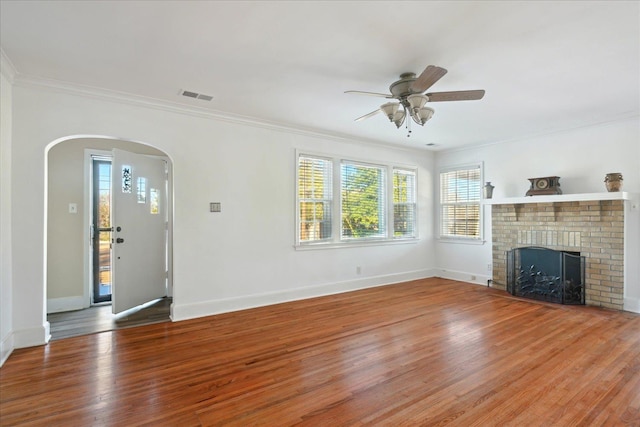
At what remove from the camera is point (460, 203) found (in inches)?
248

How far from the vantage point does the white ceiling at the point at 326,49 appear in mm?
2072

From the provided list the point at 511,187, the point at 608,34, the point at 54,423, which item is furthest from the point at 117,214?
the point at 511,187

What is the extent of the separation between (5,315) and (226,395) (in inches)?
88.5

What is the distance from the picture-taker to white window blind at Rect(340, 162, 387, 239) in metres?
5.50

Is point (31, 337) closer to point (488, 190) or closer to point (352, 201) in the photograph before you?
point (352, 201)

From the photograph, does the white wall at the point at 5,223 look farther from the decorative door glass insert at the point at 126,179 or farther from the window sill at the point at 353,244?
the window sill at the point at 353,244

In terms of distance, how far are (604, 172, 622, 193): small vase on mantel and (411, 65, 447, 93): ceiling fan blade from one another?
341 centimetres

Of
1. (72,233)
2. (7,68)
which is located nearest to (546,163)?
(7,68)

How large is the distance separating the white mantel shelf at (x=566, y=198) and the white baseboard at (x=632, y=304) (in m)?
1.32

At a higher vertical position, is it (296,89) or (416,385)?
(296,89)

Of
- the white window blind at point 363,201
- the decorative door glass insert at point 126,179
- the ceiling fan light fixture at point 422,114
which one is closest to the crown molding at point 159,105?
the white window blind at point 363,201

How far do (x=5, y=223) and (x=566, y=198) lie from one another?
6.63 metres

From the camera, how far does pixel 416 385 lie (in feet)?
7.76

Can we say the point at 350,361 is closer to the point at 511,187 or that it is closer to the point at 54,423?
the point at 54,423
